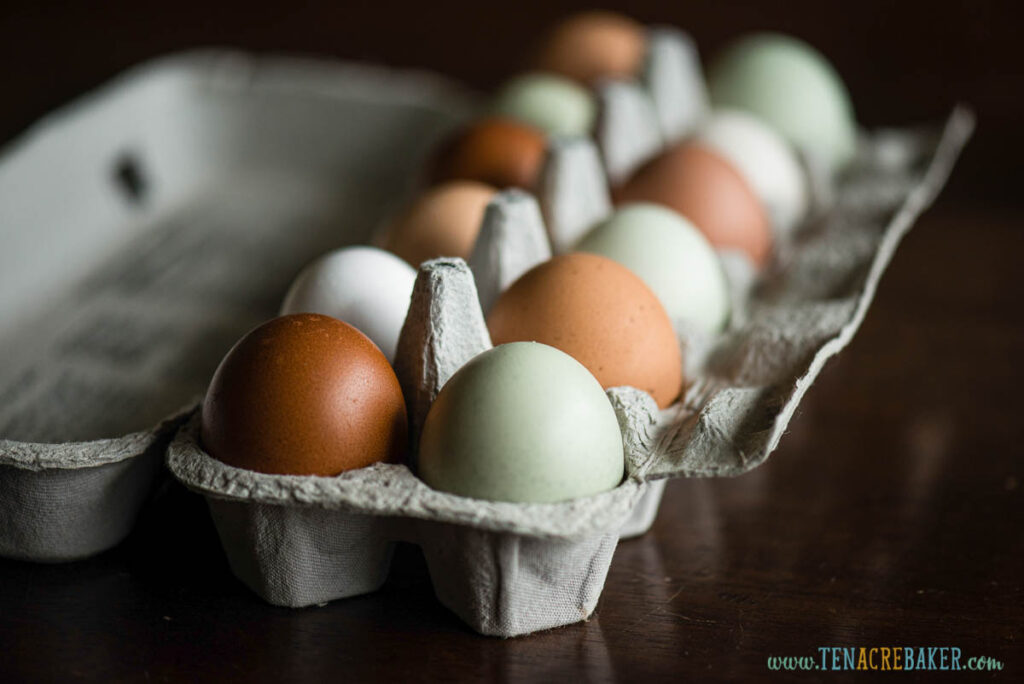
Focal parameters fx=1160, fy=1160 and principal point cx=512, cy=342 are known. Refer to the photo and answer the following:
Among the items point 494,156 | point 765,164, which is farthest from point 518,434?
point 765,164

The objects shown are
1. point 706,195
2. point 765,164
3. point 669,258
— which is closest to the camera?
point 669,258

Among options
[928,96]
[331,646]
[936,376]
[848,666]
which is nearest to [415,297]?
[331,646]

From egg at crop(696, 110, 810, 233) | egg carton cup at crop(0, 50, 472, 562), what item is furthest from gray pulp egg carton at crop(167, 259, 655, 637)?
egg at crop(696, 110, 810, 233)

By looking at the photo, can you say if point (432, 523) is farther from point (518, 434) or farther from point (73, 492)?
point (73, 492)

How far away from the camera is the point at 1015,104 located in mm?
1830

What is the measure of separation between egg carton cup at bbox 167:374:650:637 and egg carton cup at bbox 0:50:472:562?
10 centimetres

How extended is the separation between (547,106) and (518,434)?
68 cm

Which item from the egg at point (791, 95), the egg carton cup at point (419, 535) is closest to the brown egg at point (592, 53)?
the egg at point (791, 95)

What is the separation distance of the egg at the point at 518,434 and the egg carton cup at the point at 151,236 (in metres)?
0.21

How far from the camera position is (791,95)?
4.37 feet

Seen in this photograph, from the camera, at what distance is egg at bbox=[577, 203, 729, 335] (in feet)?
3.00

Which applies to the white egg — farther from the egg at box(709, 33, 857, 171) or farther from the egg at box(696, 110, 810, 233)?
the egg at box(709, 33, 857, 171)

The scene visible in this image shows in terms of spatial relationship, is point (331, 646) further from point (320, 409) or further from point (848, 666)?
point (848, 666)

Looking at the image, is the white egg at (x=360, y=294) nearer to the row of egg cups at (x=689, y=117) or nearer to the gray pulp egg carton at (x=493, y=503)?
the gray pulp egg carton at (x=493, y=503)
